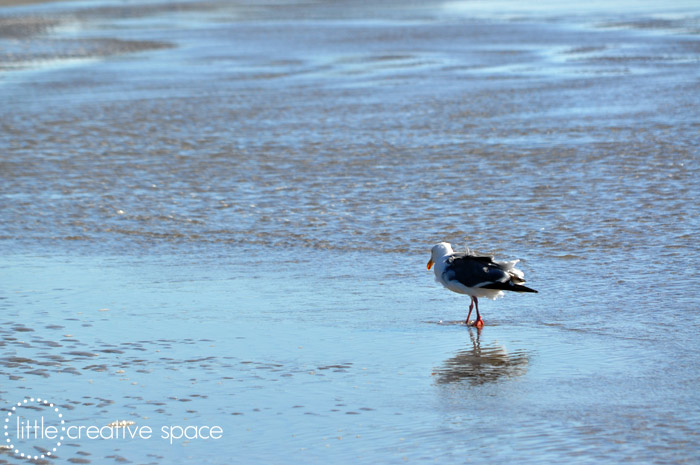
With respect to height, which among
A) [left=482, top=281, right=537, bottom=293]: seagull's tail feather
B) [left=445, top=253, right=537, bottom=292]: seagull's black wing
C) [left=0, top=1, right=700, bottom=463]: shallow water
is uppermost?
[left=445, top=253, right=537, bottom=292]: seagull's black wing

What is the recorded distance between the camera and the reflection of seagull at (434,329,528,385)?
6.64 m

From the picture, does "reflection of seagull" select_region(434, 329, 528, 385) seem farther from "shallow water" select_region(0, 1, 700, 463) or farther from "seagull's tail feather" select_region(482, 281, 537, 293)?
"seagull's tail feather" select_region(482, 281, 537, 293)

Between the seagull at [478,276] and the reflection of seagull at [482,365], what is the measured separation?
0.46 m

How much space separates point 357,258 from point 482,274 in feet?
7.88

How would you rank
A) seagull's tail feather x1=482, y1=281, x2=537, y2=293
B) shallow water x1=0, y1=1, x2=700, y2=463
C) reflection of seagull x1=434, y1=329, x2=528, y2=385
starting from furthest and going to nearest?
1. seagull's tail feather x1=482, y1=281, x2=537, y2=293
2. reflection of seagull x1=434, y1=329, x2=528, y2=385
3. shallow water x1=0, y1=1, x2=700, y2=463

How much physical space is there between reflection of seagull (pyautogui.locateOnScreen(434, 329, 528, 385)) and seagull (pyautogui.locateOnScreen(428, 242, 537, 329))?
0.46m

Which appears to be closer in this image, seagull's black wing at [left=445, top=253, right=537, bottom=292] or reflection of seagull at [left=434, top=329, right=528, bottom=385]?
reflection of seagull at [left=434, top=329, right=528, bottom=385]

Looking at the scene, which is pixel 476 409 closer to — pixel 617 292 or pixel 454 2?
pixel 617 292

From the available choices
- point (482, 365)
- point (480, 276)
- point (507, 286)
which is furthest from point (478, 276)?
point (482, 365)

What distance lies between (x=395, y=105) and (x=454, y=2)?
93.9 ft

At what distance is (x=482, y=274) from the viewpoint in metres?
7.54

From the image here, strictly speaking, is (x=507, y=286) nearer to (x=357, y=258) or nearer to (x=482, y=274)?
(x=482, y=274)

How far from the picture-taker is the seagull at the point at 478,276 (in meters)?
7.49

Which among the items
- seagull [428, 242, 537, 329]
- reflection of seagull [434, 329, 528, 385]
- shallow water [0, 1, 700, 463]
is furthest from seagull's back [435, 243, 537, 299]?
reflection of seagull [434, 329, 528, 385]
